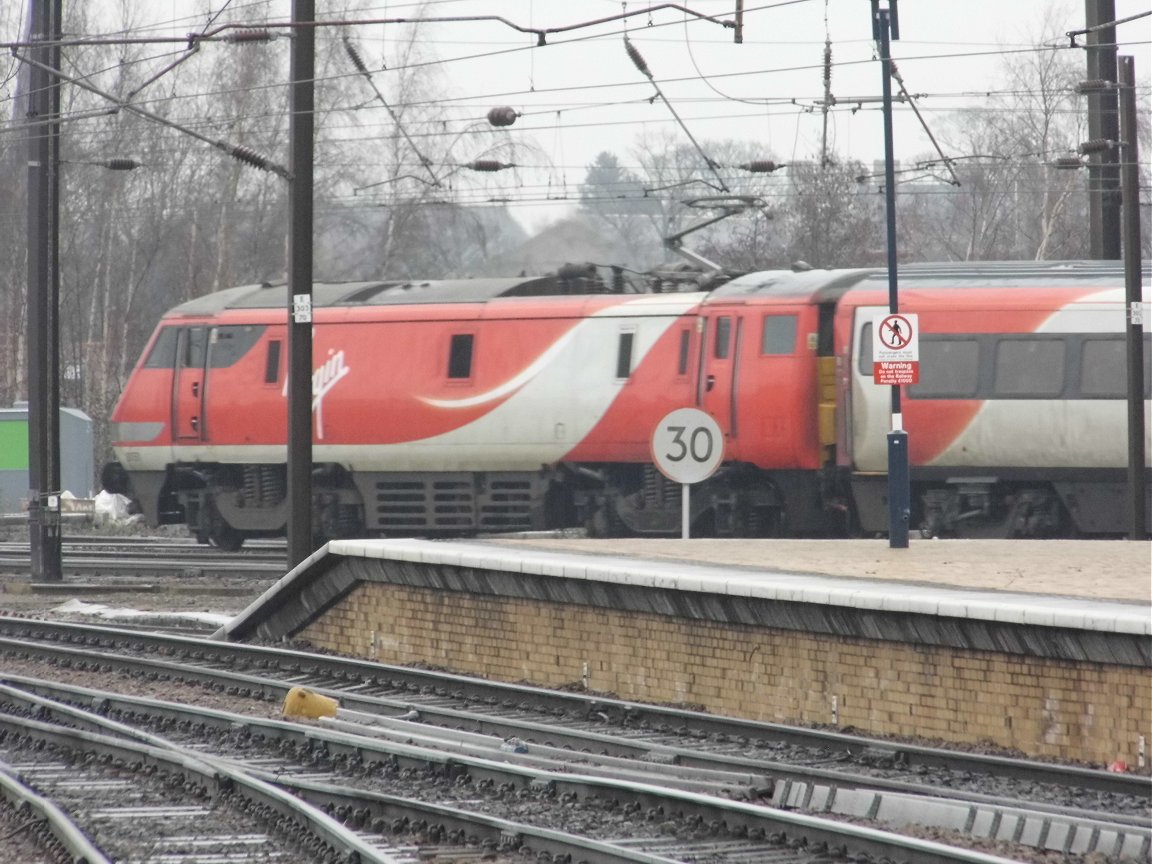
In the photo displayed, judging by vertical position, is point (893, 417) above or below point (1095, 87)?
below

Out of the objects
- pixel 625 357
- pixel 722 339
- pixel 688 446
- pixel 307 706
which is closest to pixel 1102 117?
pixel 722 339

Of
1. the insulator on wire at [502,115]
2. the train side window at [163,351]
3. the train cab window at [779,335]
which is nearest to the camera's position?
the train cab window at [779,335]

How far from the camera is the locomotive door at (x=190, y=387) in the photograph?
2273 centimetres

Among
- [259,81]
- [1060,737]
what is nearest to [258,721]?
[1060,737]

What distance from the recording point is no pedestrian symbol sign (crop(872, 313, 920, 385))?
1492 cm

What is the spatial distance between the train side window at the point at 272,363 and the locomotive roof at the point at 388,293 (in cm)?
54

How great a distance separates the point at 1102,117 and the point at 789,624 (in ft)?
37.5

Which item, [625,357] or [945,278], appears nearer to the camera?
[945,278]

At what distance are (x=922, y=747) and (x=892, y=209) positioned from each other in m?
6.95

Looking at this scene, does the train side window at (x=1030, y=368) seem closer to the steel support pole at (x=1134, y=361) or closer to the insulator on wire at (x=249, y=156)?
the steel support pole at (x=1134, y=361)

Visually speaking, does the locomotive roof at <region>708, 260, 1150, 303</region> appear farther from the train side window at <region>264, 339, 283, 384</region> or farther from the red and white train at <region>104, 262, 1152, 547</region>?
the train side window at <region>264, 339, 283, 384</region>

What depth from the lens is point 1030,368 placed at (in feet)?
62.2

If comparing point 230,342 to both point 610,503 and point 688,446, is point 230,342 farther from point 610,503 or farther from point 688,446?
point 688,446

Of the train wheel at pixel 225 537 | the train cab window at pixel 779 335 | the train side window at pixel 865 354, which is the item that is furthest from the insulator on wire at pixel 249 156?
the train wheel at pixel 225 537
